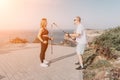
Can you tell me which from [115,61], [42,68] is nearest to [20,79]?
[42,68]

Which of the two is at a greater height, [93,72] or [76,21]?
[76,21]

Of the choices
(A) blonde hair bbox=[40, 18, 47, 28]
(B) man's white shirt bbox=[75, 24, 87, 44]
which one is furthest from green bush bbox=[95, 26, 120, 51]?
(A) blonde hair bbox=[40, 18, 47, 28]

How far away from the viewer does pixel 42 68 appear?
1216 cm

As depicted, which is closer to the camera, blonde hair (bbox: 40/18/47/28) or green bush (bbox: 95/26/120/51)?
blonde hair (bbox: 40/18/47/28)

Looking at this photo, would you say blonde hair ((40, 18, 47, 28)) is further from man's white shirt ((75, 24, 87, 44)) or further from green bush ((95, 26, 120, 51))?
green bush ((95, 26, 120, 51))

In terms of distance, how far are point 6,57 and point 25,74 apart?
14.2ft

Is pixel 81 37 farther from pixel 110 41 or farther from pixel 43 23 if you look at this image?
pixel 110 41

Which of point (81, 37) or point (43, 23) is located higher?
point (43, 23)

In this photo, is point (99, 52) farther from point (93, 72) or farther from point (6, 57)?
point (6, 57)

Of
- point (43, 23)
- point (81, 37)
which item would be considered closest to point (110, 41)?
point (81, 37)

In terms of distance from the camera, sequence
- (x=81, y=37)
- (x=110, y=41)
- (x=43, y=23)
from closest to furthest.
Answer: (x=81, y=37)
(x=43, y=23)
(x=110, y=41)

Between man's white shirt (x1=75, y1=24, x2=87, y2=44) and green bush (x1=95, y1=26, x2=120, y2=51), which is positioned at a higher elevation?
man's white shirt (x1=75, y1=24, x2=87, y2=44)

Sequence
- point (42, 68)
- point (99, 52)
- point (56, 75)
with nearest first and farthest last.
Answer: point (56, 75)
point (42, 68)
point (99, 52)

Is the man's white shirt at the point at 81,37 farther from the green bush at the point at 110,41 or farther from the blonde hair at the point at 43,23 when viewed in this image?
the green bush at the point at 110,41
